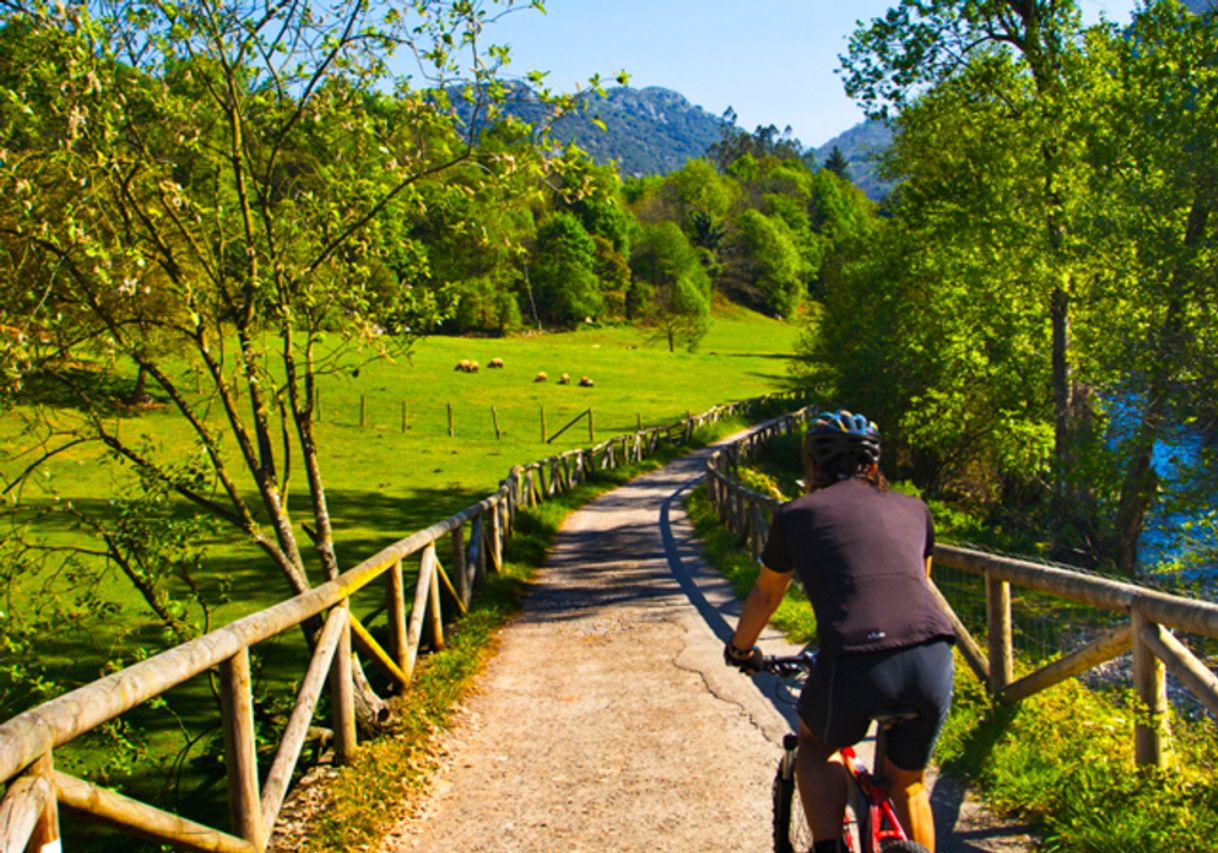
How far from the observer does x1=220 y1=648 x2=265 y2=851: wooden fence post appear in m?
5.09

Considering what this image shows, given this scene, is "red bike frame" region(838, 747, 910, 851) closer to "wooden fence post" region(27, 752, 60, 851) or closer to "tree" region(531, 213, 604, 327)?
"wooden fence post" region(27, 752, 60, 851)

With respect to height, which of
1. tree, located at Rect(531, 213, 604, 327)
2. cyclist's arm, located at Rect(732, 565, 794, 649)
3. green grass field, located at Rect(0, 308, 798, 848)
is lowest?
green grass field, located at Rect(0, 308, 798, 848)

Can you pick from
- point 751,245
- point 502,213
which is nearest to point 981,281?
point 502,213

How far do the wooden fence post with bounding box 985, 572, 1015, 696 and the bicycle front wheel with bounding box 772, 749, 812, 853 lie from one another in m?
2.89

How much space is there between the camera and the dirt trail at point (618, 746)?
5.66 metres

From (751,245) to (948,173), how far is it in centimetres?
11204

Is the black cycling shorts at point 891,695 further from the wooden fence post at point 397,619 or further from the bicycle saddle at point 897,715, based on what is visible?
the wooden fence post at point 397,619

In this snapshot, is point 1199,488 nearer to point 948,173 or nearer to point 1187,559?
point 1187,559

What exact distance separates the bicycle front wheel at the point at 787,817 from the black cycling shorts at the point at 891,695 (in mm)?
697

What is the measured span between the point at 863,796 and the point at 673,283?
111m

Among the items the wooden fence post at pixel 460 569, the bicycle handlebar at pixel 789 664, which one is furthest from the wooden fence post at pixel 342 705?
the wooden fence post at pixel 460 569

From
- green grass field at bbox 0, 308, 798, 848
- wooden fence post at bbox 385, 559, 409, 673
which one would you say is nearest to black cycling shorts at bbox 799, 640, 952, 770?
green grass field at bbox 0, 308, 798, 848

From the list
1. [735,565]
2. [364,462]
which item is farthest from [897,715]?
[364,462]

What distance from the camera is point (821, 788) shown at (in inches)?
151
